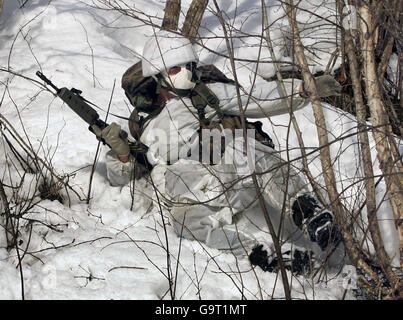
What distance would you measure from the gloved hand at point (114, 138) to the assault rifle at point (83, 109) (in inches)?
1.2

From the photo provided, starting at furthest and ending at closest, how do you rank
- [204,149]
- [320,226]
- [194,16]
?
[194,16] < [204,149] < [320,226]

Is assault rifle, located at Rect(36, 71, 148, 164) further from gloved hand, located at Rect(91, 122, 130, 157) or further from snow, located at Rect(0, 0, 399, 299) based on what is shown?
snow, located at Rect(0, 0, 399, 299)

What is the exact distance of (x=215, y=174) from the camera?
3547 millimetres

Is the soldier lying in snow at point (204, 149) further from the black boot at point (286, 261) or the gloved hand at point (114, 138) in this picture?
the black boot at point (286, 261)

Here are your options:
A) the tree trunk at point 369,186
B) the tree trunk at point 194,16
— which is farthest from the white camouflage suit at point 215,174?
the tree trunk at point 194,16

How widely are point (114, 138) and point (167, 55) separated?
623 millimetres

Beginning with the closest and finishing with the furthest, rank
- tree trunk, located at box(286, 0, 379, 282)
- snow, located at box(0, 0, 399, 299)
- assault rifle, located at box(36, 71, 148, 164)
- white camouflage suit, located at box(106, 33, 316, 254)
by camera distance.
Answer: snow, located at box(0, 0, 399, 299)
tree trunk, located at box(286, 0, 379, 282)
white camouflage suit, located at box(106, 33, 316, 254)
assault rifle, located at box(36, 71, 148, 164)

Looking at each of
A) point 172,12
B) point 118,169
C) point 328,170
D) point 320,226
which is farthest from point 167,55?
point 172,12

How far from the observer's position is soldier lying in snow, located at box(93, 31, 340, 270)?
343 centimetres

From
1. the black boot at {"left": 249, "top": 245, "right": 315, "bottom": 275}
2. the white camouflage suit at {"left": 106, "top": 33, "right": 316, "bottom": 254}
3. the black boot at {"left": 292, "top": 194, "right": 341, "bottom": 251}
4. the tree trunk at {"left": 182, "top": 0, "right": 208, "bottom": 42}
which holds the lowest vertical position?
the black boot at {"left": 249, "top": 245, "right": 315, "bottom": 275}

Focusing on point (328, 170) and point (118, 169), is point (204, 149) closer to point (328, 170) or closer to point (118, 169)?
point (118, 169)

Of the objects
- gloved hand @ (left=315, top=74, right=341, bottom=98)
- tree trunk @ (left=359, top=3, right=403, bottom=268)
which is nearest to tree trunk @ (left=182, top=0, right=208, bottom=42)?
gloved hand @ (left=315, top=74, right=341, bottom=98)

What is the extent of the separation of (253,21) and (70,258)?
436cm
